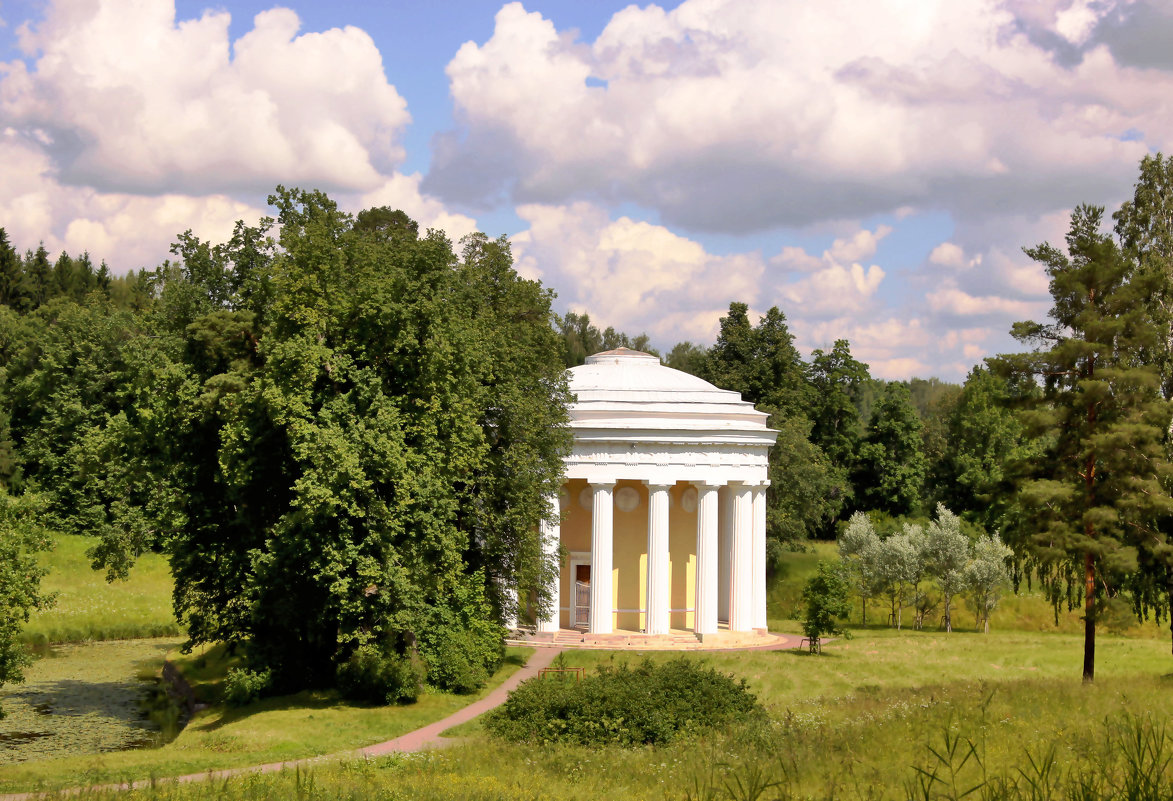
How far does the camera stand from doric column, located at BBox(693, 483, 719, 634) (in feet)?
146

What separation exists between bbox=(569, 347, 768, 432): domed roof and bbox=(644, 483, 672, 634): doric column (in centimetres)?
309

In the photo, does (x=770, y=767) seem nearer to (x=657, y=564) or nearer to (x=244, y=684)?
(x=244, y=684)

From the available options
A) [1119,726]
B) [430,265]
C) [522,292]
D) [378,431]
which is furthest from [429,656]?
[1119,726]

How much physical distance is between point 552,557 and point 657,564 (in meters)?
6.33

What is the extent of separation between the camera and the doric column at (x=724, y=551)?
46.8m

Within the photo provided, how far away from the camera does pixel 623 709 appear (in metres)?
26.3

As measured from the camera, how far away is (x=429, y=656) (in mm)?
33281

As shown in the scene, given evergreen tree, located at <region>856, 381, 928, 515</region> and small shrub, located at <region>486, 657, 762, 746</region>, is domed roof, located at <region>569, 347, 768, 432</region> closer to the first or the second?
small shrub, located at <region>486, 657, 762, 746</region>

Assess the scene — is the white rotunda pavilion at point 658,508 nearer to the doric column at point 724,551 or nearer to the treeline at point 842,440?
the doric column at point 724,551

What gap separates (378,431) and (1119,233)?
2881 cm

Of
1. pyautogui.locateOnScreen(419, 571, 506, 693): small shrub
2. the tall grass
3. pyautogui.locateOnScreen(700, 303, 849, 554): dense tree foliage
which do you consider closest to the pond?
pyautogui.locateOnScreen(419, 571, 506, 693): small shrub

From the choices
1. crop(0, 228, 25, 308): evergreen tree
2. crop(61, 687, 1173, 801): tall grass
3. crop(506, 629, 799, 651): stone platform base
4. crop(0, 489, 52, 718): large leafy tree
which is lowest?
crop(506, 629, 799, 651): stone platform base

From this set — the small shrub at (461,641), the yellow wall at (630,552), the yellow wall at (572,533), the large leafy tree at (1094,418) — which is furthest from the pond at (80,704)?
the large leafy tree at (1094,418)

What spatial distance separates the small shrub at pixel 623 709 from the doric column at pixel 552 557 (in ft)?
35.9
